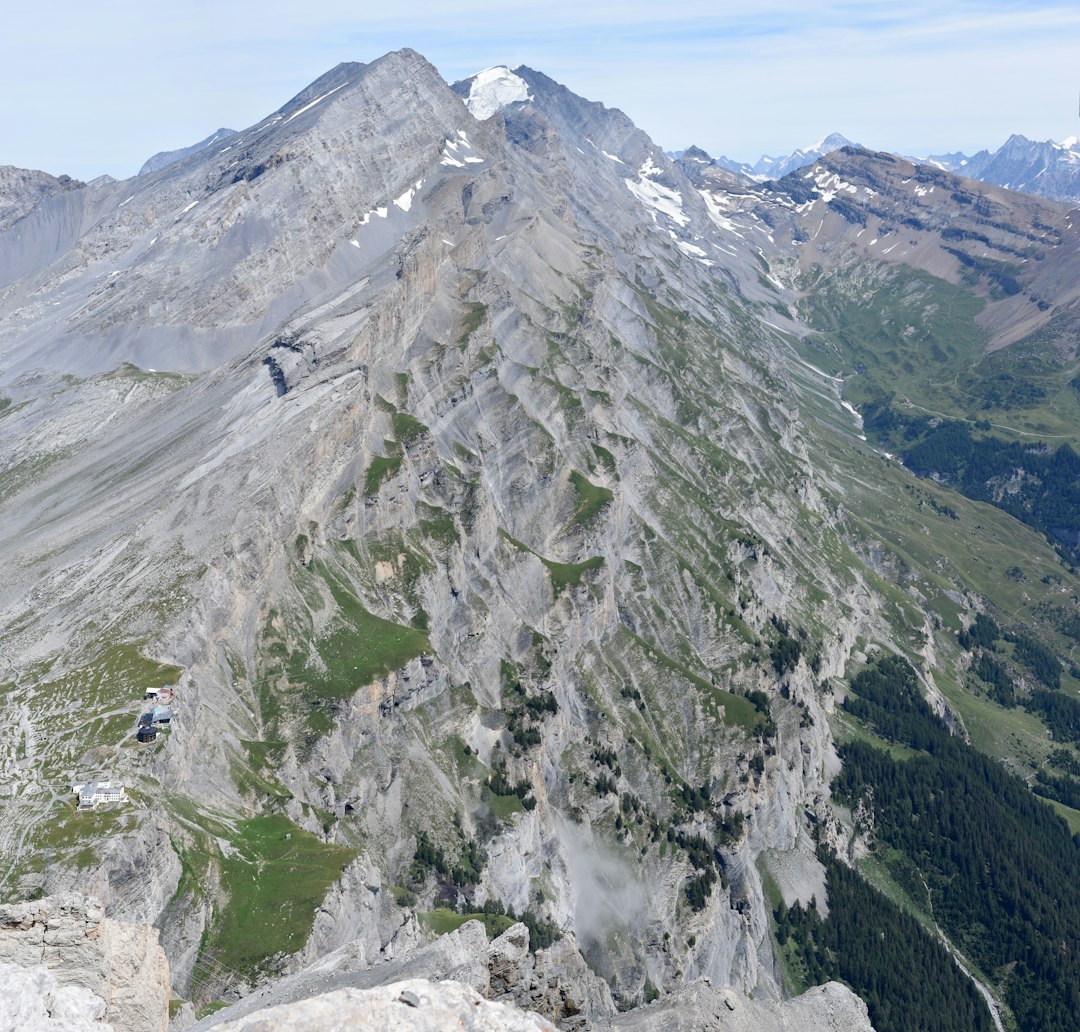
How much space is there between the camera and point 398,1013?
27156 mm

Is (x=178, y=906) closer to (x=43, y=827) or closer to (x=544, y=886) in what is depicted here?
(x=43, y=827)

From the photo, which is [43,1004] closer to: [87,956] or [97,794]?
[87,956]

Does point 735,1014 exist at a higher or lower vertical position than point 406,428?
lower

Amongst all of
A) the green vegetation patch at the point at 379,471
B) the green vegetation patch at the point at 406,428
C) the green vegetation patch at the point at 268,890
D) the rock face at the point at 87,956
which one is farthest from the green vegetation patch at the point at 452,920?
the green vegetation patch at the point at 406,428

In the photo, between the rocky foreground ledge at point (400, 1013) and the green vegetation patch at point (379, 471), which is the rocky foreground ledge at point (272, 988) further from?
the green vegetation patch at point (379, 471)

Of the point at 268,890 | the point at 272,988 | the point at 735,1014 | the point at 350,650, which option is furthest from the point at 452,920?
the point at 272,988

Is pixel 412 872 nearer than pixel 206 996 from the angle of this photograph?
No

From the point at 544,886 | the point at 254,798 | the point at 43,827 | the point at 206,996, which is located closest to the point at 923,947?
the point at 544,886

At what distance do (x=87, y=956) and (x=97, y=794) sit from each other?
6035cm

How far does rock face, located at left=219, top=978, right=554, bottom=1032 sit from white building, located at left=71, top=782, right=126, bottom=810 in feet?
231

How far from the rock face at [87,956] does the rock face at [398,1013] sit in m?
10.4

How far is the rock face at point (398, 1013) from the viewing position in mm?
26141

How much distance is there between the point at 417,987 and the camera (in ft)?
93.1

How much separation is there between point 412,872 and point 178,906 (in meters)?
53.6
